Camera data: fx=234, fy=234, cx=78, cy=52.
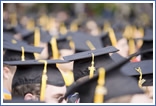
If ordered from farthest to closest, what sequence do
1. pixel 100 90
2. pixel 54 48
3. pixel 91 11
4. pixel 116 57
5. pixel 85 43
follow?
1. pixel 91 11
2. pixel 85 43
3. pixel 54 48
4. pixel 116 57
5. pixel 100 90

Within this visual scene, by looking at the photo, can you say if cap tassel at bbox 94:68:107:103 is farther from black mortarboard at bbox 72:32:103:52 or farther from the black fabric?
black mortarboard at bbox 72:32:103:52

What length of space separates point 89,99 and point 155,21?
138 cm

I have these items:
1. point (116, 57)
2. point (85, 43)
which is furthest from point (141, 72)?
point (85, 43)

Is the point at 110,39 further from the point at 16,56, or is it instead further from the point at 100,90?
the point at 100,90

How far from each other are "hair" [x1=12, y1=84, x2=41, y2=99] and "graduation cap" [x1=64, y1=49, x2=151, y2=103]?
42cm

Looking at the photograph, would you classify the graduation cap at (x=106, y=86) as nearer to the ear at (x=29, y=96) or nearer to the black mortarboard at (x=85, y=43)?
the ear at (x=29, y=96)

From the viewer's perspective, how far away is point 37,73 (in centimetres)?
228

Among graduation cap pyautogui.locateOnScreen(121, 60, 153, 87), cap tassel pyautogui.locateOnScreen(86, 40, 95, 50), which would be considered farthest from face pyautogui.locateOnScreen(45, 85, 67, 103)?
cap tassel pyautogui.locateOnScreen(86, 40, 95, 50)

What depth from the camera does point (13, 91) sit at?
2.28 m

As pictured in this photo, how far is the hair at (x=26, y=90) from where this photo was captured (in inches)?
83.5

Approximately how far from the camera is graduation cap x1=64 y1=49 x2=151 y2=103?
1.69m

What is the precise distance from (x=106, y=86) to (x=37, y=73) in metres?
0.82

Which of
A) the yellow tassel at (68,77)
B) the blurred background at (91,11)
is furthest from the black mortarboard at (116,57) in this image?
the blurred background at (91,11)

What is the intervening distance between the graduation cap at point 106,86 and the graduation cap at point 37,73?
1.42ft
